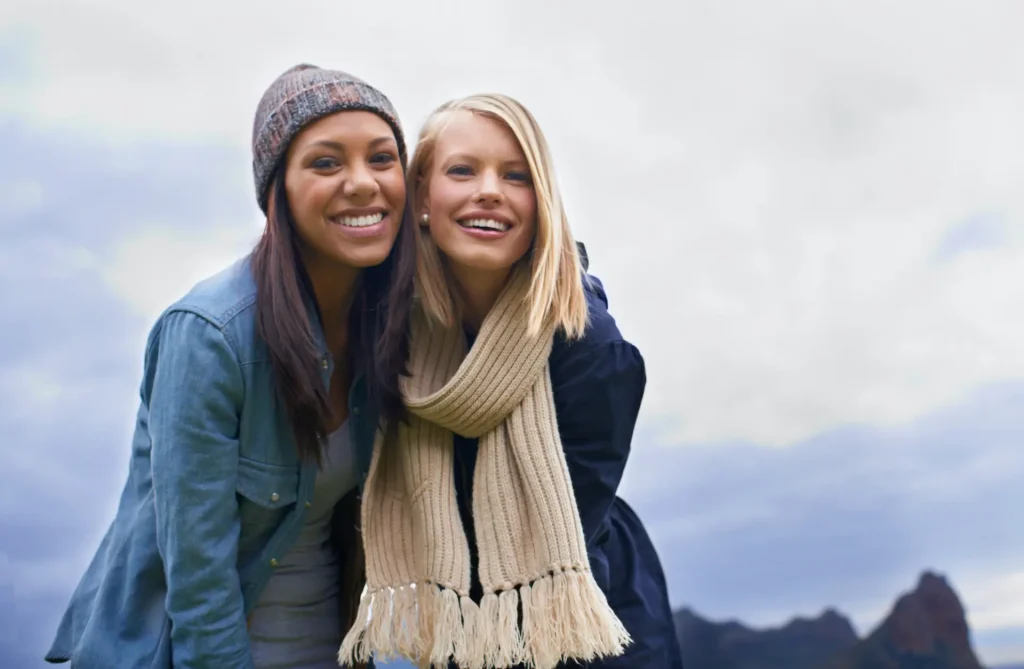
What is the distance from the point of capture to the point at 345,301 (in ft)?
8.41

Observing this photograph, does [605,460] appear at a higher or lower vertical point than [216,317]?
lower

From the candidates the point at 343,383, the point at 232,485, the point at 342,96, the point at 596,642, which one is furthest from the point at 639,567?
the point at 342,96

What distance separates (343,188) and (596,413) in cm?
82

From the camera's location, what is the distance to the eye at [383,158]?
2.45m

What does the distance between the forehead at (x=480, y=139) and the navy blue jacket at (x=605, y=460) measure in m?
0.44

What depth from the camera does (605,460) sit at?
261 centimetres

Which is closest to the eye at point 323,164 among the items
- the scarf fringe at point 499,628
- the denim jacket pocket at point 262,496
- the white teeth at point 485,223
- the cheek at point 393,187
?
the cheek at point 393,187

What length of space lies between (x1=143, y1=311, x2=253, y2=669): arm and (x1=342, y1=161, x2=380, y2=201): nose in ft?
1.44

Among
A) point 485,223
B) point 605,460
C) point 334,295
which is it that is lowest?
point 605,460

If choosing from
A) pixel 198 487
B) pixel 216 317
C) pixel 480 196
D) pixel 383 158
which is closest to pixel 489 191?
pixel 480 196

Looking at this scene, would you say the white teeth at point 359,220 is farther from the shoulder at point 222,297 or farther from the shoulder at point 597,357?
the shoulder at point 597,357

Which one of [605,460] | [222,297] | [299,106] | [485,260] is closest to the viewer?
[222,297]

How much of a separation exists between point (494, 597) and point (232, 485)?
2.36 feet

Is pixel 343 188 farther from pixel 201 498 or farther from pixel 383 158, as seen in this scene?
pixel 201 498
